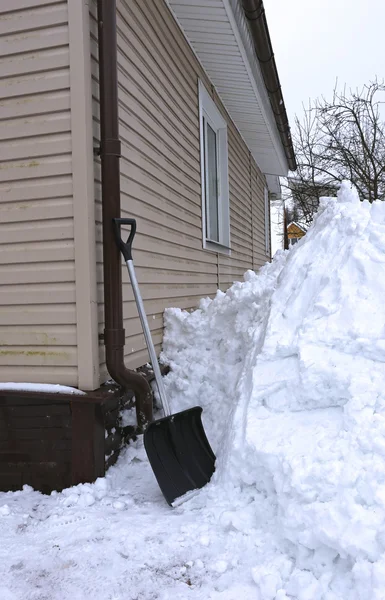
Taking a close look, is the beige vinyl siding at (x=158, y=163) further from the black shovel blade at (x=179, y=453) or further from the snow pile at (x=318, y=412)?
the snow pile at (x=318, y=412)

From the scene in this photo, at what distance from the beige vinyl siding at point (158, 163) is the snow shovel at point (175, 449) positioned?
51 cm

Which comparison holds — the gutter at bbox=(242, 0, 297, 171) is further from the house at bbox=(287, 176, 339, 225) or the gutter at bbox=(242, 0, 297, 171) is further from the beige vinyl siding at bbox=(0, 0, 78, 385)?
A: the house at bbox=(287, 176, 339, 225)

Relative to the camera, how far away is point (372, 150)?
14961mm

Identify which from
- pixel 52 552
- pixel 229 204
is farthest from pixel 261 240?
pixel 52 552

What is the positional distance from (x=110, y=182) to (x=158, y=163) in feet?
4.19

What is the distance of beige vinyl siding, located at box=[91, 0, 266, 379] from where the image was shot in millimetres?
3506

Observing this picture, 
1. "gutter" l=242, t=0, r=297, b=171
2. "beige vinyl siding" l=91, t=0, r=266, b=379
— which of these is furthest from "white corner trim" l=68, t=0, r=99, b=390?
"gutter" l=242, t=0, r=297, b=171

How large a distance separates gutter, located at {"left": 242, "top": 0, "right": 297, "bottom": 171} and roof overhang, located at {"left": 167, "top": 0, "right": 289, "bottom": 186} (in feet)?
0.25

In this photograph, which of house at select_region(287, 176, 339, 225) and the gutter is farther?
house at select_region(287, 176, 339, 225)

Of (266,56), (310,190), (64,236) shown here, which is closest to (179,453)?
(64,236)

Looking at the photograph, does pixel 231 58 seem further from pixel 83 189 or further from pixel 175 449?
pixel 175 449

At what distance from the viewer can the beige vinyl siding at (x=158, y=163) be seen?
138 inches

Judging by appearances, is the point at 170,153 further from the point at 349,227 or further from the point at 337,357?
the point at 337,357

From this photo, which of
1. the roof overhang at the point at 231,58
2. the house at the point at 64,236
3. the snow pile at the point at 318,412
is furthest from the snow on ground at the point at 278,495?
the roof overhang at the point at 231,58
